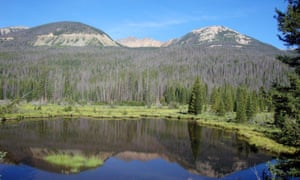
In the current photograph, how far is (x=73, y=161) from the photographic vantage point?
25859 mm

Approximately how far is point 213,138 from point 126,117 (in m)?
30.6

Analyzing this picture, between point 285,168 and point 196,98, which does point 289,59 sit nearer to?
point 285,168

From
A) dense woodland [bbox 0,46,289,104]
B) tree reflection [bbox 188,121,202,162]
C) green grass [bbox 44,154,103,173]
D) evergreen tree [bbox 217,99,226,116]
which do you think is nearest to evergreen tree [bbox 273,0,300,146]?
tree reflection [bbox 188,121,202,162]

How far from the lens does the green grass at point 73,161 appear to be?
24.2 m

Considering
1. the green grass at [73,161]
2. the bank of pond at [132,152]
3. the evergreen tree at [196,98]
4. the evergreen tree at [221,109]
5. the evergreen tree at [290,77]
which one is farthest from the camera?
the evergreen tree at [196,98]

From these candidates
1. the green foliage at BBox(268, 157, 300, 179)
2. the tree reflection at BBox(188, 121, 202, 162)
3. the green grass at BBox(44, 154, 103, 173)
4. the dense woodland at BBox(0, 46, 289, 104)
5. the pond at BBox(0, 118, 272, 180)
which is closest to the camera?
the green foliage at BBox(268, 157, 300, 179)

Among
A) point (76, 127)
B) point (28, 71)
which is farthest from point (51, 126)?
point (28, 71)

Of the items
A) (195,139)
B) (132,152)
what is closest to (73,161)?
(132,152)

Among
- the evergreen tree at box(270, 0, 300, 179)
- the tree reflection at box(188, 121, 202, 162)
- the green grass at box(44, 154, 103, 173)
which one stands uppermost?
the evergreen tree at box(270, 0, 300, 179)

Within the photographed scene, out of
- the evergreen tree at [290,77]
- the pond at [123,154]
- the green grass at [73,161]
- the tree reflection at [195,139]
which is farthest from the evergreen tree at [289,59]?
the green grass at [73,161]

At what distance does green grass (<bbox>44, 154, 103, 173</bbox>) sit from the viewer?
24247mm

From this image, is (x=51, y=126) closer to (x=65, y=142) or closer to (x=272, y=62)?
(x=65, y=142)

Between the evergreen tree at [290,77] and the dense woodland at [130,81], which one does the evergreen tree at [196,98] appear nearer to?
the evergreen tree at [290,77]

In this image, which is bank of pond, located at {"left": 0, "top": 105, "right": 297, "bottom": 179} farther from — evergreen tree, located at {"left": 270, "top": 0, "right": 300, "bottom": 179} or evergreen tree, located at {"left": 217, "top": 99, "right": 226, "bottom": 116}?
evergreen tree, located at {"left": 217, "top": 99, "right": 226, "bottom": 116}
